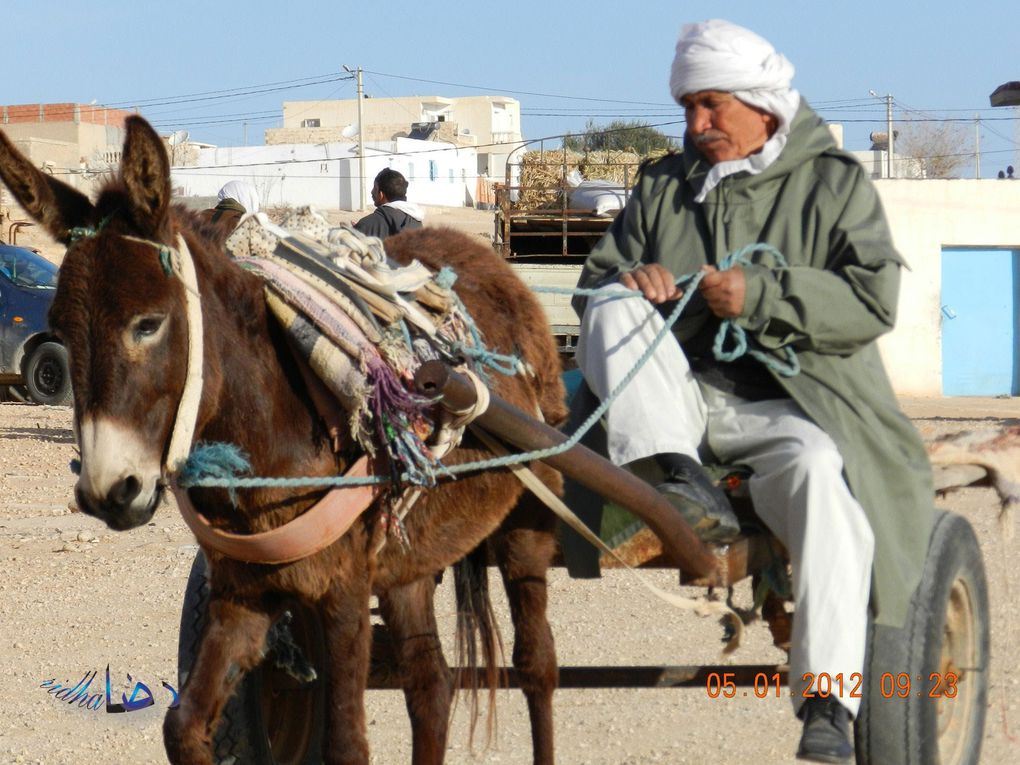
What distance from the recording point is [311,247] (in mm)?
3562

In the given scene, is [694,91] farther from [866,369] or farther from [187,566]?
[187,566]

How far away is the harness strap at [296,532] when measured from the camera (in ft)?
10.5

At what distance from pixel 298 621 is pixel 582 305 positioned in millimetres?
1372

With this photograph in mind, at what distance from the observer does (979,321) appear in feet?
75.0

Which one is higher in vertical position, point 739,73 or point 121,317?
point 739,73

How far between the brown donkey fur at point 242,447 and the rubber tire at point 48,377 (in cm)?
1400

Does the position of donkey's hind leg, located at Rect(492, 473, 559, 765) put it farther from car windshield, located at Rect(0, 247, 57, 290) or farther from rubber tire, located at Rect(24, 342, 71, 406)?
car windshield, located at Rect(0, 247, 57, 290)

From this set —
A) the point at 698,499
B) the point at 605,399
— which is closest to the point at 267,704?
the point at 605,399

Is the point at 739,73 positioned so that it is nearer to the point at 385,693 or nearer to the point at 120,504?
the point at 120,504

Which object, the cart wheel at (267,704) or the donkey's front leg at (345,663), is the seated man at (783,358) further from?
the cart wheel at (267,704)

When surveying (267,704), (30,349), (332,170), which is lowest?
(30,349)

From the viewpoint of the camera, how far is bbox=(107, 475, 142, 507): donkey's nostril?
2.79 meters
